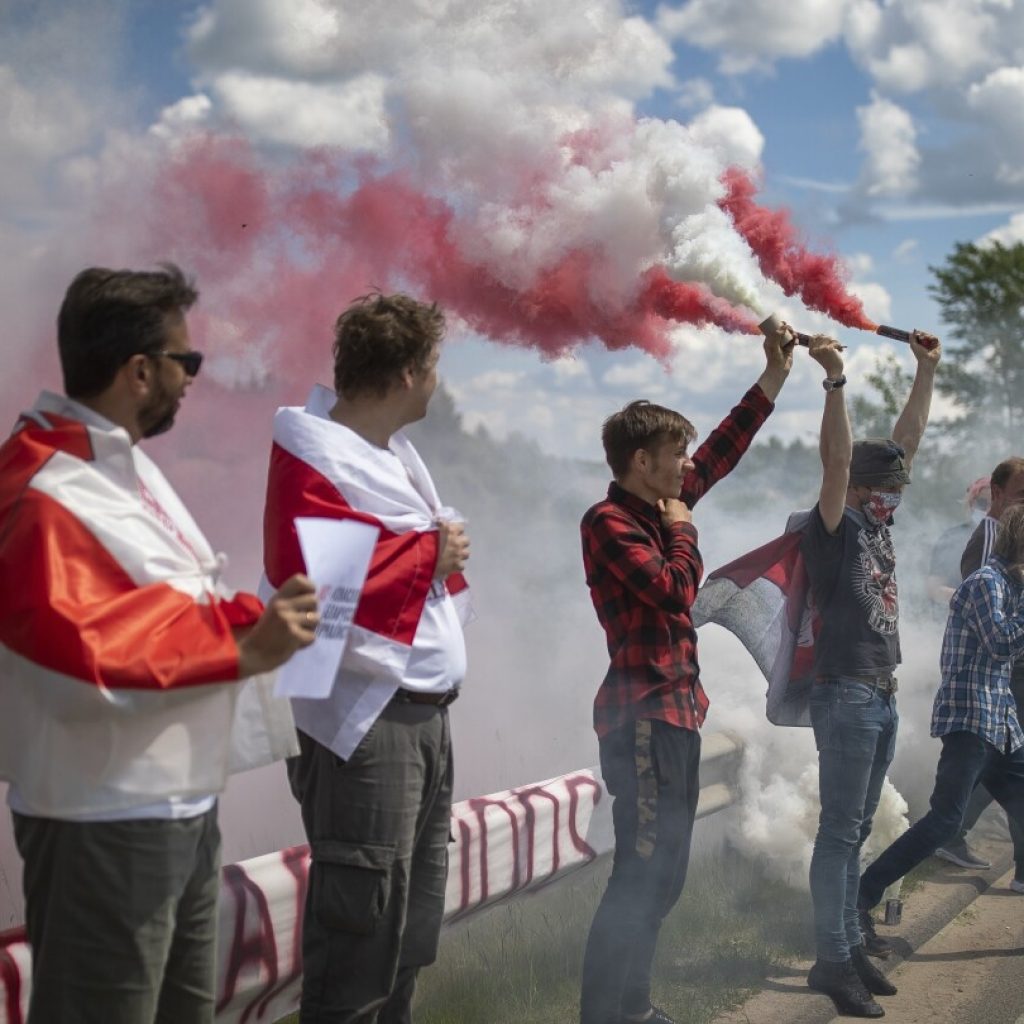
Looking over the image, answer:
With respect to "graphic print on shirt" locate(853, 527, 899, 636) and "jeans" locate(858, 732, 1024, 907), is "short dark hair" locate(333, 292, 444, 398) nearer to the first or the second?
"graphic print on shirt" locate(853, 527, 899, 636)

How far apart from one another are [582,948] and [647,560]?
64.3 inches

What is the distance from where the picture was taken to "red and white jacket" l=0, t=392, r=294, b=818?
2066mm

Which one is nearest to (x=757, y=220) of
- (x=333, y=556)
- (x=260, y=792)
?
(x=333, y=556)

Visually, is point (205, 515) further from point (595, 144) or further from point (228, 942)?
point (228, 942)

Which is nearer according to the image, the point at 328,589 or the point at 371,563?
the point at 328,589

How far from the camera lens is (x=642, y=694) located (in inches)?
146

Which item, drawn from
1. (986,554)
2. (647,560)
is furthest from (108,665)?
(986,554)

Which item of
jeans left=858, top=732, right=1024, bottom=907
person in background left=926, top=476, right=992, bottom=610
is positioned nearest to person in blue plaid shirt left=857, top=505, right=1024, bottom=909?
jeans left=858, top=732, right=1024, bottom=907

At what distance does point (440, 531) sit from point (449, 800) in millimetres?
652

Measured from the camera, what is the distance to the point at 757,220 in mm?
5809

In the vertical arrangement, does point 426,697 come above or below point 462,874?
above

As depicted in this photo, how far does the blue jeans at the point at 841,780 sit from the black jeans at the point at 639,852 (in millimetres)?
824

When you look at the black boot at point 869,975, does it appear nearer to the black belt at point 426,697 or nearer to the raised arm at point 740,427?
the raised arm at point 740,427

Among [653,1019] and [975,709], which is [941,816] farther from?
[653,1019]
